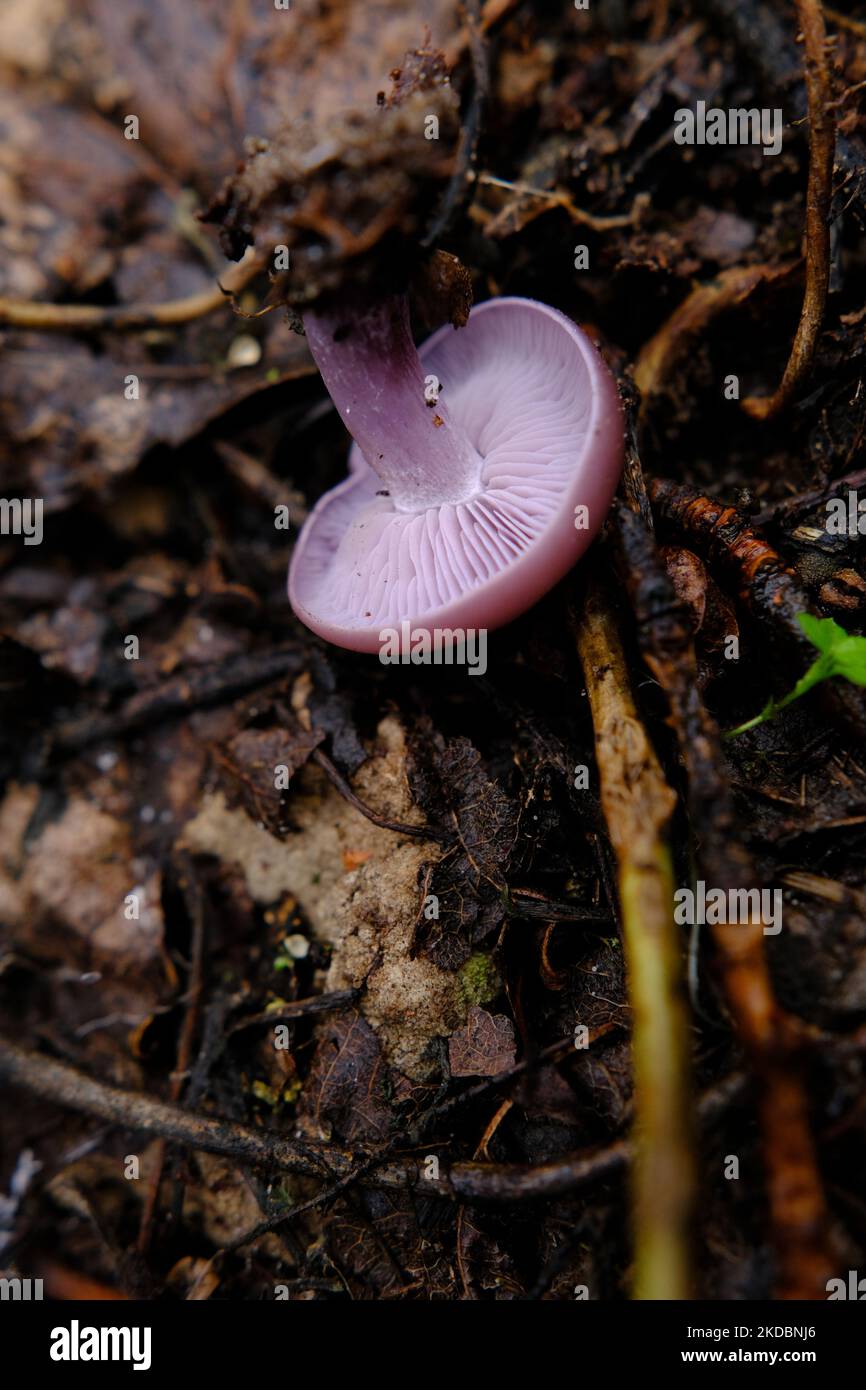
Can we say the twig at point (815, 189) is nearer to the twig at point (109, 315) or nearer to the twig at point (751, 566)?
the twig at point (751, 566)

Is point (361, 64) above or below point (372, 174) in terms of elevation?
above

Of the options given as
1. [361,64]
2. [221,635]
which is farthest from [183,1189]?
[361,64]

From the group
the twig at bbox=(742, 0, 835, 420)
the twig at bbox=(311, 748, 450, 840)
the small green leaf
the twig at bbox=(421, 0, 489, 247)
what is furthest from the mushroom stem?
the small green leaf

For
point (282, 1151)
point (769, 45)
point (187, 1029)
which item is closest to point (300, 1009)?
point (282, 1151)

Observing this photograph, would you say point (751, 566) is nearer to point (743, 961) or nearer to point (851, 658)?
point (851, 658)
